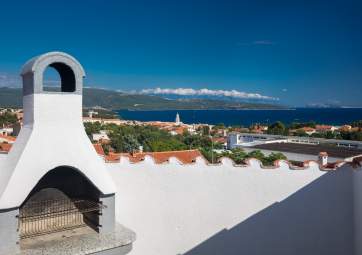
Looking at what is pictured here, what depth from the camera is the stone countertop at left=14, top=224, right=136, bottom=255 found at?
176 inches

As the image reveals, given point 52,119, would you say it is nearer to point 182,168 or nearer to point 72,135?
point 72,135

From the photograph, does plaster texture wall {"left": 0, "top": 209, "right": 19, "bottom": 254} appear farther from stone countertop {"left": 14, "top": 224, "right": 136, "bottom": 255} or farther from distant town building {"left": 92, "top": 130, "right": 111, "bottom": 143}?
distant town building {"left": 92, "top": 130, "right": 111, "bottom": 143}

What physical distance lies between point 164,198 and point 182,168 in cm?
59

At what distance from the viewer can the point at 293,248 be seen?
5.39 meters

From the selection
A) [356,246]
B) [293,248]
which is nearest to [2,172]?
[293,248]

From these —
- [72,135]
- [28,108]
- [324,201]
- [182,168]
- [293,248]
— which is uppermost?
[28,108]

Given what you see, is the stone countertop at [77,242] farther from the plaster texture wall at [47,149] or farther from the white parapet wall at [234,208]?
the white parapet wall at [234,208]

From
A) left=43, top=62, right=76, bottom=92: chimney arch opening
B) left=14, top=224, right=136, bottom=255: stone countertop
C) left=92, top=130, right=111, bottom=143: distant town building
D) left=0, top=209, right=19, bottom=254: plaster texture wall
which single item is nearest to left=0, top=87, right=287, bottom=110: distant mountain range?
left=92, top=130, right=111, bottom=143: distant town building

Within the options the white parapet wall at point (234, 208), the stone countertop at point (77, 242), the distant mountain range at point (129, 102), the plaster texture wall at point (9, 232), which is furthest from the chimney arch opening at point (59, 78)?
the distant mountain range at point (129, 102)

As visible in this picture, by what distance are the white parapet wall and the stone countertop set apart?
78 centimetres

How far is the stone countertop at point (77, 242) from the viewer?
4.46 meters

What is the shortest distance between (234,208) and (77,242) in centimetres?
242

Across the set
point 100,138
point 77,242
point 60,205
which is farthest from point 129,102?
point 77,242

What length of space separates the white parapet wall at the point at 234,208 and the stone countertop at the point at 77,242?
0.78 meters
